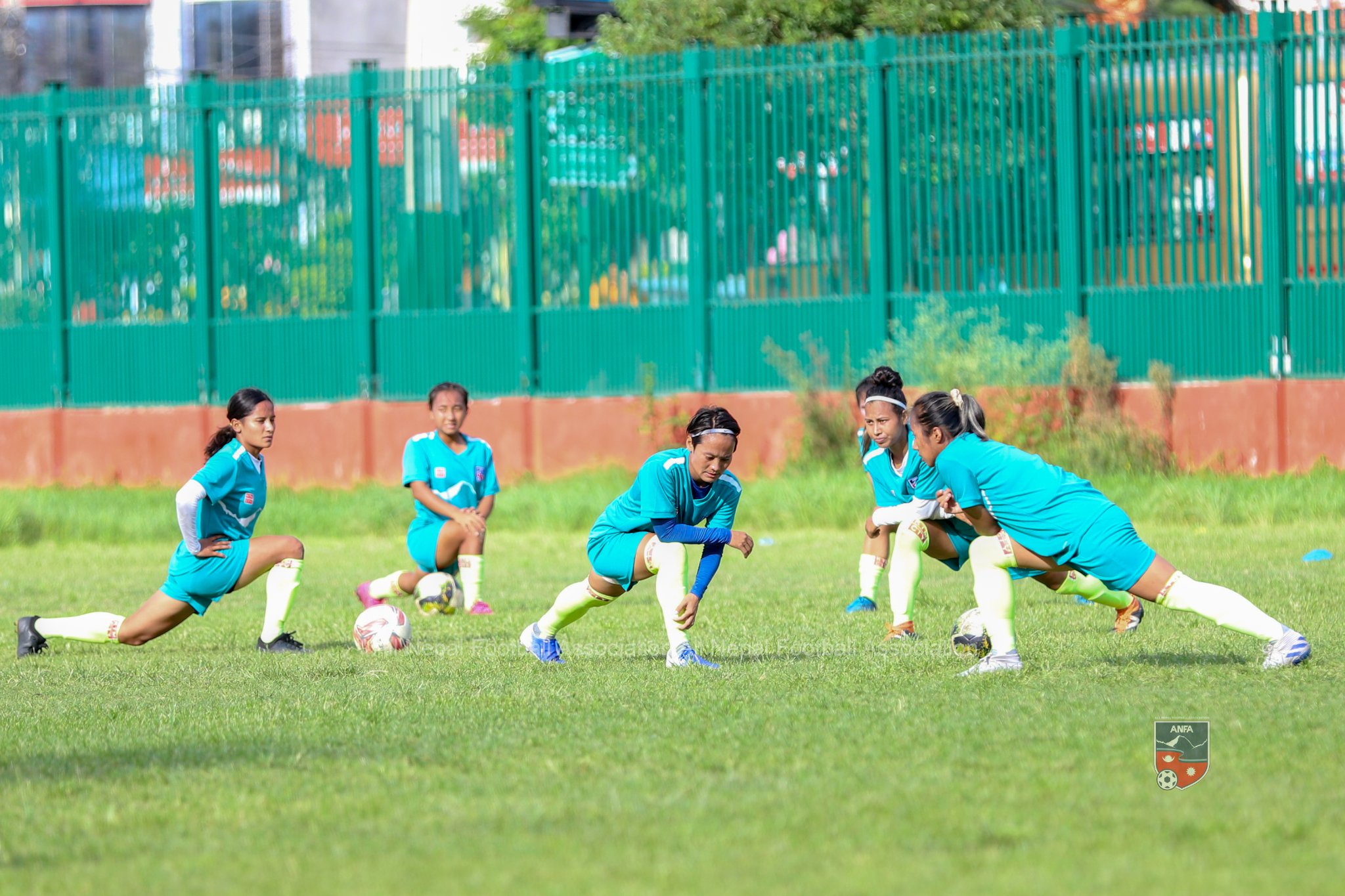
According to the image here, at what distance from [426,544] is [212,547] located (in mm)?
2881

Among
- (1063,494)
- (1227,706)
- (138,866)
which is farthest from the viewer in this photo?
(1063,494)

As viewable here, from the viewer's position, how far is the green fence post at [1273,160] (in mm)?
18469

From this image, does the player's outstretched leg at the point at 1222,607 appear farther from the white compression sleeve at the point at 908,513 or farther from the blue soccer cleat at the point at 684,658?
the blue soccer cleat at the point at 684,658

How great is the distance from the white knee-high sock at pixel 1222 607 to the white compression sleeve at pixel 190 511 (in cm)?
506

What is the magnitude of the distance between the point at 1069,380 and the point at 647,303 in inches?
196

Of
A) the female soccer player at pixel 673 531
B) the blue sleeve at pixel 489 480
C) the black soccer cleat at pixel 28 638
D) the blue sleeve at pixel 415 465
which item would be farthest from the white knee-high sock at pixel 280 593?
the blue sleeve at pixel 489 480

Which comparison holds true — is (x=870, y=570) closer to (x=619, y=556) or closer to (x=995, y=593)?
(x=619, y=556)

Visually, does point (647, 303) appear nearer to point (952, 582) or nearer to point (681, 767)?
point (952, 582)

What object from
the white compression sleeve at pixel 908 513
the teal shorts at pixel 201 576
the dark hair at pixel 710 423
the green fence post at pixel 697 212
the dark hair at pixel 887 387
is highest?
the green fence post at pixel 697 212

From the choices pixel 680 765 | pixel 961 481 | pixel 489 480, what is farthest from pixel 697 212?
pixel 680 765

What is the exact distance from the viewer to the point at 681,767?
244 inches

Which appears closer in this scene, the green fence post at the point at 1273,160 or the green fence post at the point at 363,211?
the green fence post at the point at 1273,160

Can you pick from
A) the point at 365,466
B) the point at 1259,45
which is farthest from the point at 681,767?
the point at 365,466

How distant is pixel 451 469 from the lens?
12766 millimetres
